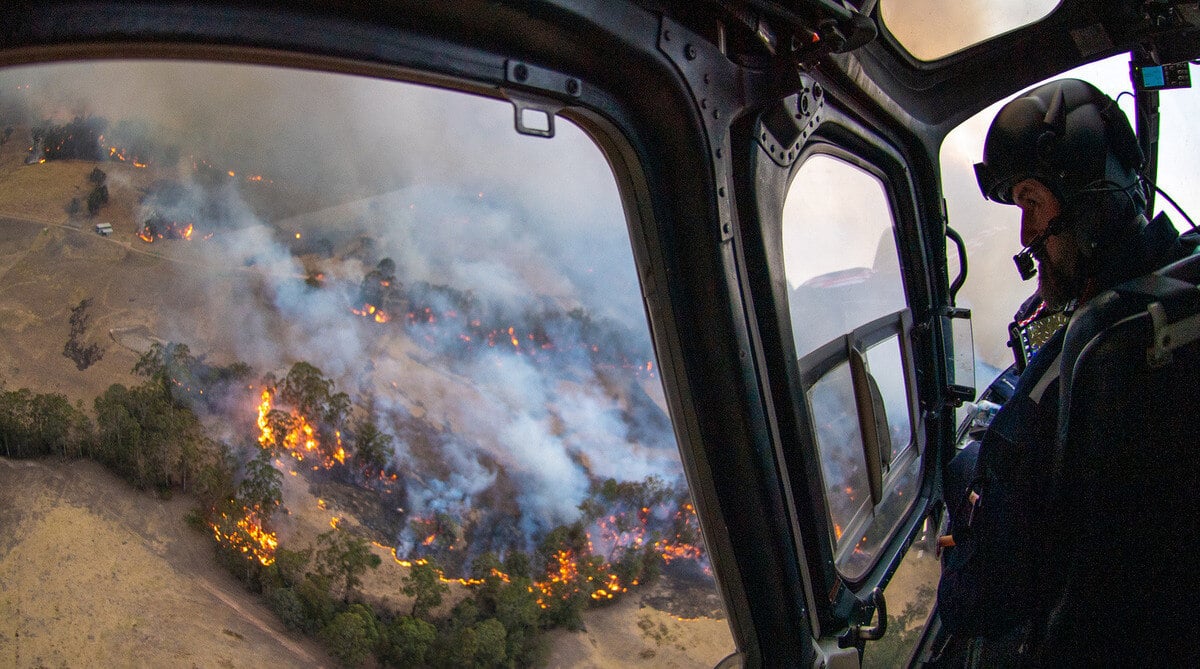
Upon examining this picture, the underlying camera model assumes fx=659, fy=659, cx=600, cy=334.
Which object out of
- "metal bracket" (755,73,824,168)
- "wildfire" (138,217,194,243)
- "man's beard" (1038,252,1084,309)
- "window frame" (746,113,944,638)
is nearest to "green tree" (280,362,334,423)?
"wildfire" (138,217,194,243)

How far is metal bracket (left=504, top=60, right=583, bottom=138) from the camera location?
1294 mm

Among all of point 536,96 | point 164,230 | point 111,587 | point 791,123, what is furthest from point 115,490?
point 791,123

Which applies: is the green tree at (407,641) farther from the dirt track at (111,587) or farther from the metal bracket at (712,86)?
the metal bracket at (712,86)

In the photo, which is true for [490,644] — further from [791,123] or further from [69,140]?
[791,123]

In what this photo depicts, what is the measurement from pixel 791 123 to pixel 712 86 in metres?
0.37

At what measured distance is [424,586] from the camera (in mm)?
1553

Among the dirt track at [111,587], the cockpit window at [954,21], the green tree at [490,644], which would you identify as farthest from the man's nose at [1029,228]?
the dirt track at [111,587]

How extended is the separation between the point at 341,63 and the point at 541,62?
0.40m

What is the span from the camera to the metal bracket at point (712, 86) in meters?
1.49

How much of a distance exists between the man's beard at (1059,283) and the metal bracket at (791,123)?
789 millimetres

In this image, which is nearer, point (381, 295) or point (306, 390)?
point (306, 390)

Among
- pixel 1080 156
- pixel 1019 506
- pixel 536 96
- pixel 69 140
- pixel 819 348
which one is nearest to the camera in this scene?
pixel 69 140

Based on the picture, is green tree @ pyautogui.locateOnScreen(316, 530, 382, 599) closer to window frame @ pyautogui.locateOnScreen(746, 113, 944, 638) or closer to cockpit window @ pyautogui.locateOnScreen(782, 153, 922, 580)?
window frame @ pyautogui.locateOnScreen(746, 113, 944, 638)

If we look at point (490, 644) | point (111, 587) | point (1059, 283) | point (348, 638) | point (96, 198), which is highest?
point (96, 198)
